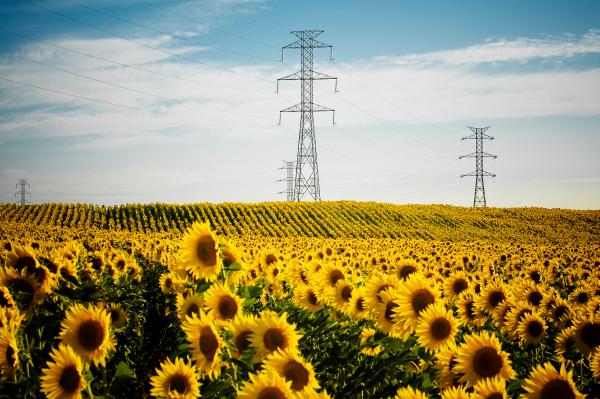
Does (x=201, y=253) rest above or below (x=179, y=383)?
above

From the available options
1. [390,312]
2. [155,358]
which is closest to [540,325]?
[390,312]

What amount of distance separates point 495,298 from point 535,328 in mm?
624

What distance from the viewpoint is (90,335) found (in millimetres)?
2809

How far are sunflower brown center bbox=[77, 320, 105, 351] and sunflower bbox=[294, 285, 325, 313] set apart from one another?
2.57 metres

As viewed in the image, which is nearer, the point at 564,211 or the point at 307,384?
the point at 307,384

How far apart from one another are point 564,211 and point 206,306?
231 feet

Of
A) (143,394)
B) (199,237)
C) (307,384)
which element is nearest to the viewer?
(307,384)

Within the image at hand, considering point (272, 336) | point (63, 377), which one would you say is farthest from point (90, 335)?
point (272, 336)

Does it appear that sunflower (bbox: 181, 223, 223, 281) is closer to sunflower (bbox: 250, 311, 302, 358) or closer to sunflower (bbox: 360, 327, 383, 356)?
sunflower (bbox: 250, 311, 302, 358)

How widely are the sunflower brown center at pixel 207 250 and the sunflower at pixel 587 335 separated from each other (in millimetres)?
2886

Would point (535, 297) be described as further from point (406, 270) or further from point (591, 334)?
point (591, 334)

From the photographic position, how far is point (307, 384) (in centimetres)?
233

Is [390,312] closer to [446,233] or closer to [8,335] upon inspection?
[8,335]

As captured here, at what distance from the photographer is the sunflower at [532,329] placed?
4.28 m
